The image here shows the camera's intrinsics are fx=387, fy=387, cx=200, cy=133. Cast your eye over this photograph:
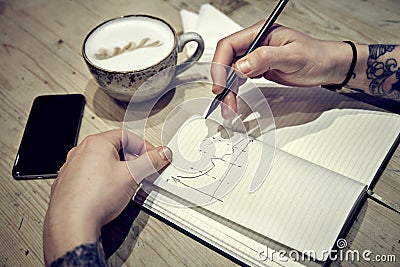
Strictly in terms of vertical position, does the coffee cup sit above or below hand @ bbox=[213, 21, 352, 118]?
below

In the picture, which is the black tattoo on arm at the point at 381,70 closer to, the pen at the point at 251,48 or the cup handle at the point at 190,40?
the pen at the point at 251,48

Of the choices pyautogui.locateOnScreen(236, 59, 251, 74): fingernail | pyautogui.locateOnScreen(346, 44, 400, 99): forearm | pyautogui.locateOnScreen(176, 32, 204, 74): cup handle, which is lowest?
pyautogui.locateOnScreen(176, 32, 204, 74): cup handle

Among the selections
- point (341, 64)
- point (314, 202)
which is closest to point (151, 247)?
point (314, 202)

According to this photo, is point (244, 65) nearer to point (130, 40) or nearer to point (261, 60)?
point (261, 60)

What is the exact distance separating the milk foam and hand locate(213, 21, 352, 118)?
0.12m

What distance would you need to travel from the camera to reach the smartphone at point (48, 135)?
747 millimetres

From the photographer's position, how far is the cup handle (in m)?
0.81

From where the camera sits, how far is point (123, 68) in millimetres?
776

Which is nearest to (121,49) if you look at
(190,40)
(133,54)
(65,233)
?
(133,54)

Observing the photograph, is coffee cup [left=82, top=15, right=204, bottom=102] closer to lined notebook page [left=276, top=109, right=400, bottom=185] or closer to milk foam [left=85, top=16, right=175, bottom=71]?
milk foam [left=85, top=16, right=175, bottom=71]

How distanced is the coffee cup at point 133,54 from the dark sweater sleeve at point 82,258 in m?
0.32

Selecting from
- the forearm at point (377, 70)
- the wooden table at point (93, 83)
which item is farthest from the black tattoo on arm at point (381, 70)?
the wooden table at point (93, 83)

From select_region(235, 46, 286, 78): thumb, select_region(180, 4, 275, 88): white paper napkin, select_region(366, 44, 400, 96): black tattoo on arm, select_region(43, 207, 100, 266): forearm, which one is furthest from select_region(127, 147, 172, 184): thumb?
select_region(366, 44, 400, 96): black tattoo on arm

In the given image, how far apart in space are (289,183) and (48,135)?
0.48m
